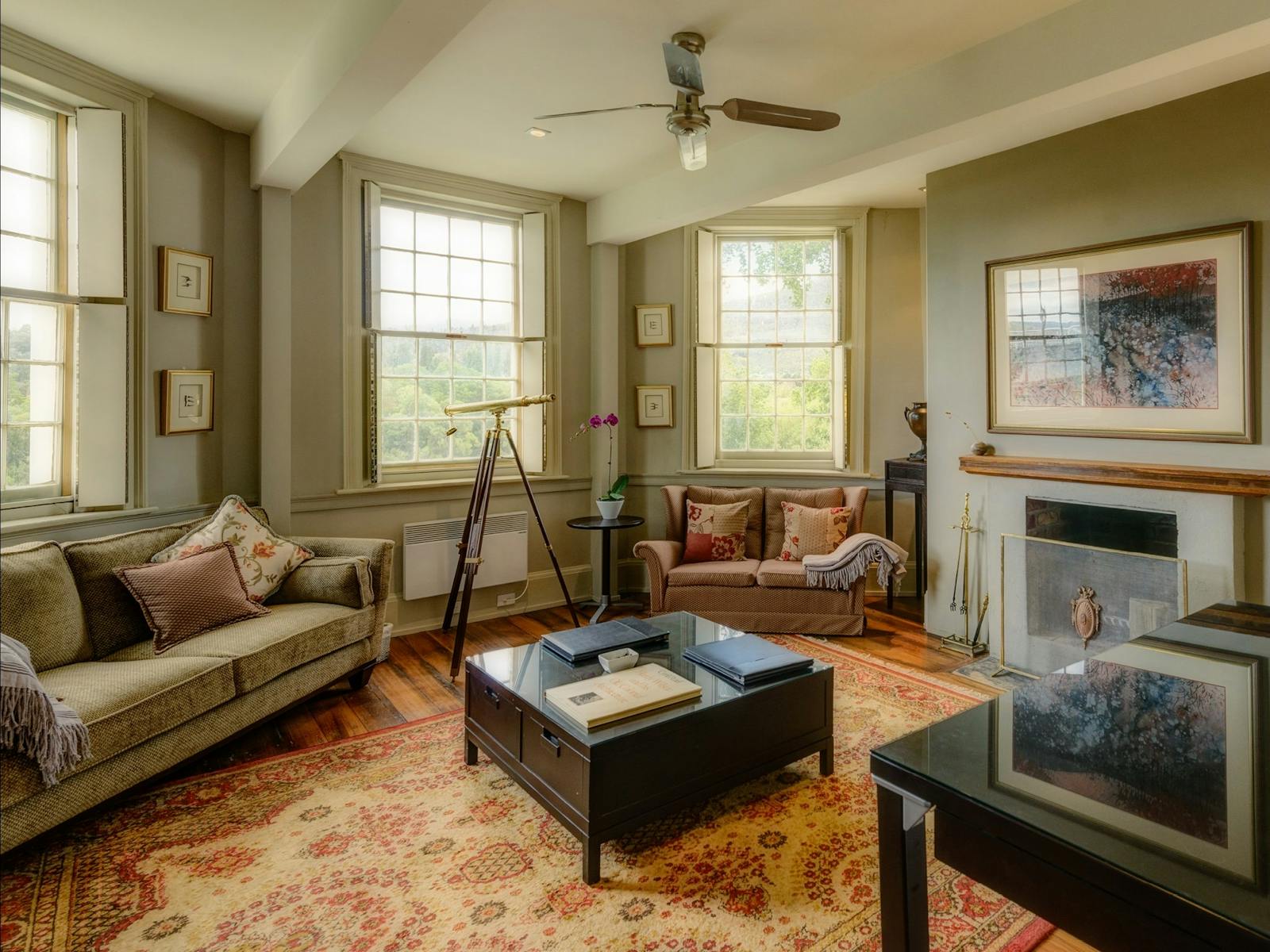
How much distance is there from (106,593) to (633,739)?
81.9 inches

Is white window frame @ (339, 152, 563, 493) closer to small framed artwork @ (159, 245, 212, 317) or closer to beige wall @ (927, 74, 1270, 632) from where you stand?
small framed artwork @ (159, 245, 212, 317)

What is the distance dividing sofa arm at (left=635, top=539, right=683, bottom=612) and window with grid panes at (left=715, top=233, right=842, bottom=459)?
3.66 ft

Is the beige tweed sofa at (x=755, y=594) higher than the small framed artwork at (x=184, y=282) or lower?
lower

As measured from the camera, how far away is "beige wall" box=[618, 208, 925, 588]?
15.8ft

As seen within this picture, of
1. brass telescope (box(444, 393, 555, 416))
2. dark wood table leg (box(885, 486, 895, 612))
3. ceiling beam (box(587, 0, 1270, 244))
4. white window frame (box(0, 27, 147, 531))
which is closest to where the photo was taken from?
ceiling beam (box(587, 0, 1270, 244))

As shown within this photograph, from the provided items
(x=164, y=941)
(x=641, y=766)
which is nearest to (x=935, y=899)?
(x=641, y=766)

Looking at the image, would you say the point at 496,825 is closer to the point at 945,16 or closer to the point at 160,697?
the point at 160,697

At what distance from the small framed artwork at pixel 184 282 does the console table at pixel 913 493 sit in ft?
12.6

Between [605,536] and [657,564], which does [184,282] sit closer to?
[605,536]

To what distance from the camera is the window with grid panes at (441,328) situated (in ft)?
13.3

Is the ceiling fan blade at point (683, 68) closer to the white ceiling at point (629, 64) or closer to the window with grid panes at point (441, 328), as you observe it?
the white ceiling at point (629, 64)

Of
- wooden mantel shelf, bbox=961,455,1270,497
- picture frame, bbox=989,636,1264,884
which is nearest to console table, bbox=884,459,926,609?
wooden mantel shelf, bbox=961,455,1270,497

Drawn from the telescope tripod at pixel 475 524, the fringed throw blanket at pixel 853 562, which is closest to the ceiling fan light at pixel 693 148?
the telescope tripod at pixel 475 524

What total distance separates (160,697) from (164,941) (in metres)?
0.78
